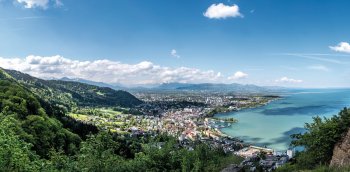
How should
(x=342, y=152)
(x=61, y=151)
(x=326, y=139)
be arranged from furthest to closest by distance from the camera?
(x=326, y=139)
(x=342, y=152)
(x=61, y=151)

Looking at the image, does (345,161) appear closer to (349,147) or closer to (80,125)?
(349,147)

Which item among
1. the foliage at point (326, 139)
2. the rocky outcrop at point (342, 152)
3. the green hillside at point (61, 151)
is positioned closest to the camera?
the green hillside at point (61, 151)

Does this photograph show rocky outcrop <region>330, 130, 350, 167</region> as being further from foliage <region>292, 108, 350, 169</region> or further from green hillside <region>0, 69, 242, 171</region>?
green hillside <region>0, 69, 242, 171</region>

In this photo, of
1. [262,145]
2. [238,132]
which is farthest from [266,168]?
[238,132]

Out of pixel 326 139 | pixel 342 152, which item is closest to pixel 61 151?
pixel 342 152

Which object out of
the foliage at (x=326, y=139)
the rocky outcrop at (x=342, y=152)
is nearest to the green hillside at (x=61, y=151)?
the foliage at (x=326, y=139)

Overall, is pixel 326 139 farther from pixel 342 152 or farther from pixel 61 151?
pixel 61 151

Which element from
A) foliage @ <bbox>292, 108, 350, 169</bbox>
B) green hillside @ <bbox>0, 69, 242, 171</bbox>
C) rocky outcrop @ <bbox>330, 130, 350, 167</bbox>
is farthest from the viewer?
foliage @ <bbox>292, 108, 350, 169</bbox>

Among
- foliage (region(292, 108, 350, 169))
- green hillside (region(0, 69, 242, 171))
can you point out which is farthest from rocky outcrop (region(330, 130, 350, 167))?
green hillside (region(0, 69, 242, 171))

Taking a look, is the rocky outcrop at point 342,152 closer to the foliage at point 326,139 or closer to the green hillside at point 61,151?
the foliage at point 326,139

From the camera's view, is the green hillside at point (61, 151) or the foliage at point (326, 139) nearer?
the green hillside at point (61, 151)
